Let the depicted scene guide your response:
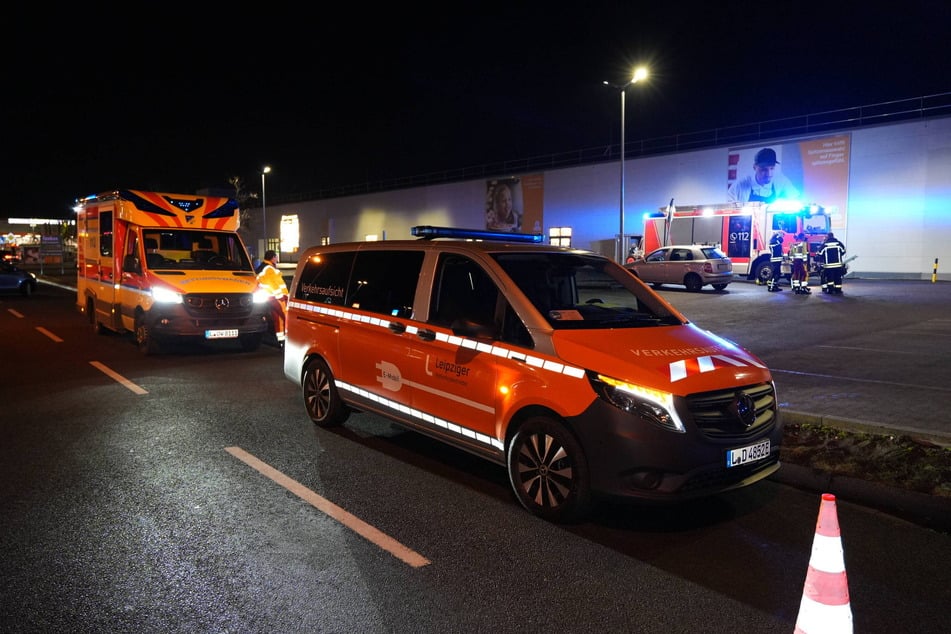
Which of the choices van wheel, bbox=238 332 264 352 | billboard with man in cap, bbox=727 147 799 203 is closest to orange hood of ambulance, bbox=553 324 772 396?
van wheel, bbox=238 332 264 352

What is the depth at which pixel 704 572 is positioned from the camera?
13.2ft

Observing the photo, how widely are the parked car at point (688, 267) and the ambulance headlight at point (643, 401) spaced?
1970 centimetres

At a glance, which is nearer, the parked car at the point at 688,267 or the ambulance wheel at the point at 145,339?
the ambulance wheel at the point at 145,339

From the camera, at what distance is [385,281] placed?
6414 millimetres

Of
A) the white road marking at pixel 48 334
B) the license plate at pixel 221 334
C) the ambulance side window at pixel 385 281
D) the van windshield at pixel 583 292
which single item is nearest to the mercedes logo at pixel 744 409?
the van windshield at pixel 583 292

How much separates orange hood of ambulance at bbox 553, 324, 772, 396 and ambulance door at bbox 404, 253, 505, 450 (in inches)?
25.8

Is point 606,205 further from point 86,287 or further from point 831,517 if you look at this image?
point 831,517

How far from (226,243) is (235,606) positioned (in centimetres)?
1072

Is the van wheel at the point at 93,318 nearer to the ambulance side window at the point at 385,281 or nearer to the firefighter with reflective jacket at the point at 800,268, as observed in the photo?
the ambulance side window at the point at 385,281

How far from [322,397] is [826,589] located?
5.32 meters

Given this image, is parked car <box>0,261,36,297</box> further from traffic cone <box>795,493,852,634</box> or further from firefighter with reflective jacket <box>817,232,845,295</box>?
traffic cone <box>795,493,852,634</box>

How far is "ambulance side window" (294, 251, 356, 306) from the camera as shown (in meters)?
7.10

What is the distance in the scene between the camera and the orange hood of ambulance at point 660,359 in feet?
14.6

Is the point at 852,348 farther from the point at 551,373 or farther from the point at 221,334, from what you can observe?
the point at 221,334
